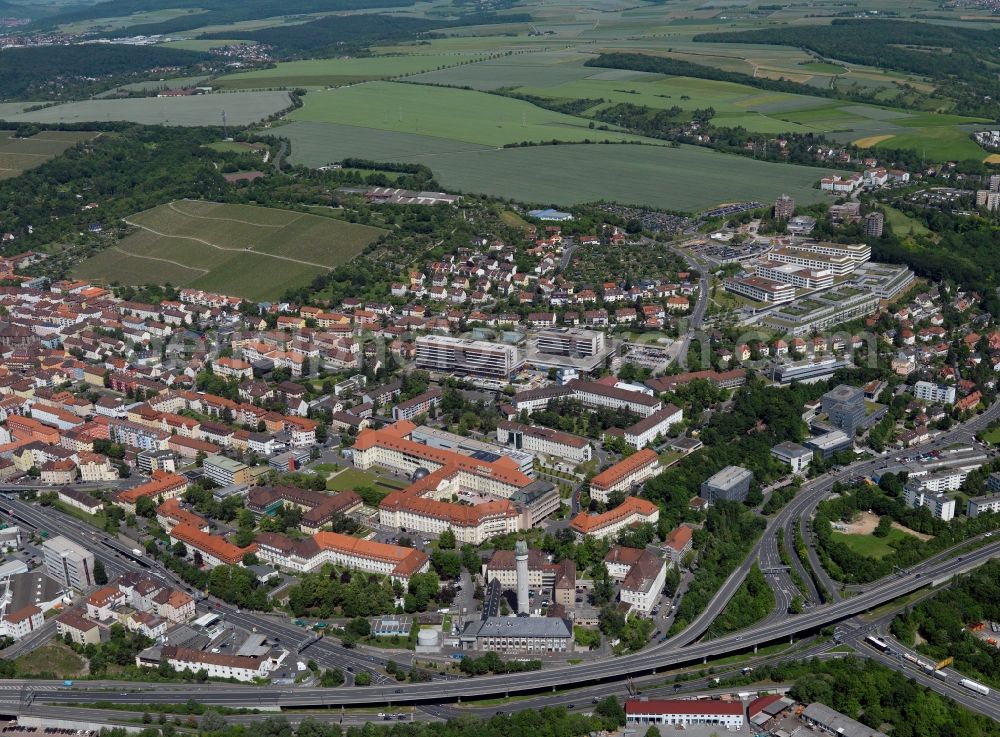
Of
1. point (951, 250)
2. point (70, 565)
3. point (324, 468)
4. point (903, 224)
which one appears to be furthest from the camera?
point (903, 224)

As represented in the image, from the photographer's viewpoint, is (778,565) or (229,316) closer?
(778,565)

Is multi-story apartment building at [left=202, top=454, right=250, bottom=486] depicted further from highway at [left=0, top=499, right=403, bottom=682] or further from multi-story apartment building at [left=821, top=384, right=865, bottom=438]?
multi-story apartment building at [left=821, top=384, right=865, bottom=438]

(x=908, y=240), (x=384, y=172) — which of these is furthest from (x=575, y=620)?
(x=384, y=172)

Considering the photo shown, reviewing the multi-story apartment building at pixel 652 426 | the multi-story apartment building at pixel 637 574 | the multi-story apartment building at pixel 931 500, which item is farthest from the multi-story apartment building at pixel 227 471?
the multi-story apartment building at pixel 931 500

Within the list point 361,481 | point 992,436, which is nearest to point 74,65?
point 361,481

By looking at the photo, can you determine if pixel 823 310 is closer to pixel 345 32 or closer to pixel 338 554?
pixel 338 554

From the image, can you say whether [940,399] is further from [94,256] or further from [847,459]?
[94,256]

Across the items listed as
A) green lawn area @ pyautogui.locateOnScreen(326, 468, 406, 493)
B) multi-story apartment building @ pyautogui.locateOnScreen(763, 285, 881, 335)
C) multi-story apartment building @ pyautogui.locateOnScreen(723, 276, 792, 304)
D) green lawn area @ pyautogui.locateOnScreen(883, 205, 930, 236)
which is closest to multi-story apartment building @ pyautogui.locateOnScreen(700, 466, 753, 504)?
green lawn area @ pyautogui.locateOnScreen(326, 468, 406, 493)
